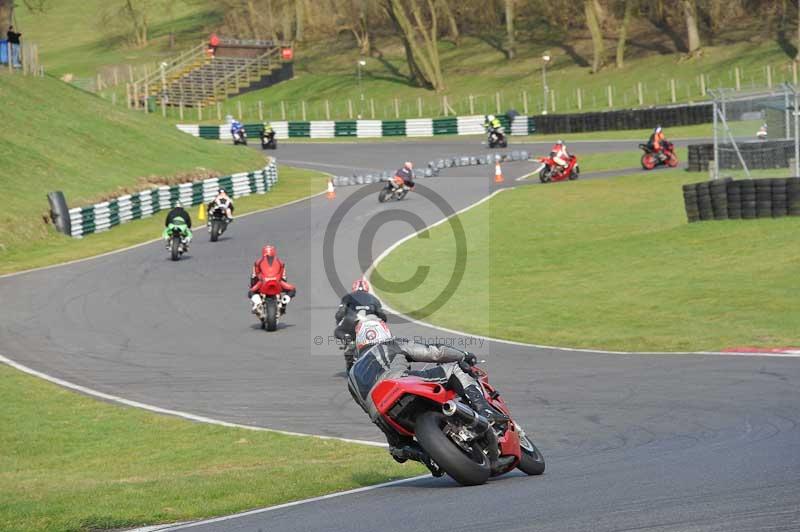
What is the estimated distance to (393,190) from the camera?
41000 millimetres

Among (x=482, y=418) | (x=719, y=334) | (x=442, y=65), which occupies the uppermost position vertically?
(x=442, y=65)

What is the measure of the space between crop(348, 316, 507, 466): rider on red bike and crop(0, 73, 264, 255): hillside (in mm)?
27361

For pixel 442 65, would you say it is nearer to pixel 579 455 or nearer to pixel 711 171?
pixel 711 171

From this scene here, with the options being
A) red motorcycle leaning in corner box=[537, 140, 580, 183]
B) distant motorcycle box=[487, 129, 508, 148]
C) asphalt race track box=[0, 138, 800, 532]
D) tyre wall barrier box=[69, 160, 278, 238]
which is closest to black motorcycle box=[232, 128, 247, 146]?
tyre wall barrier box=[69, 160, 278, 238]

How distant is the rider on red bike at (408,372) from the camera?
927 centimetres

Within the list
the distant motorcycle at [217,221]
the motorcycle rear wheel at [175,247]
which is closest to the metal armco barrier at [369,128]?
the distant motorcycle at [217,221]

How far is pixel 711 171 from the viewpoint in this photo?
32.0m

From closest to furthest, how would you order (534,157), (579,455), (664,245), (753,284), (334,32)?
(579,455) < (753,284) < (664,245) < (534,157) < (334,32)

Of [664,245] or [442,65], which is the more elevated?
[442,65]

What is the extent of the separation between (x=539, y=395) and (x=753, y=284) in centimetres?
974

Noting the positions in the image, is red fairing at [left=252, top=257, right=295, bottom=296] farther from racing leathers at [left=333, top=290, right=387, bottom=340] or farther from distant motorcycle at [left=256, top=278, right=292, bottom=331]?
racing leathers at [left=333, top=290, right=387, bottom=340]

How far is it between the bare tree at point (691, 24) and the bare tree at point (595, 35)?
216 inches

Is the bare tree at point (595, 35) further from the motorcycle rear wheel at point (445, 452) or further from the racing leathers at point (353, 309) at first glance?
the motorcycle rear wheel at point (445, 452)

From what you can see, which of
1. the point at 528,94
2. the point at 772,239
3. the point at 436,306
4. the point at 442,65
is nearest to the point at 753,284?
the point at 772,239
